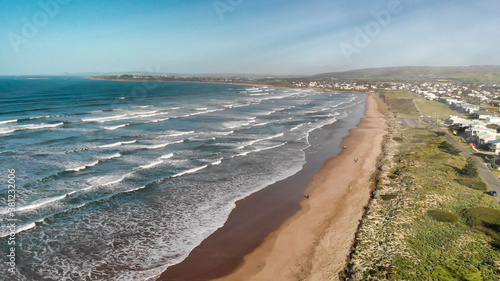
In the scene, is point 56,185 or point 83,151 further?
point 83,151

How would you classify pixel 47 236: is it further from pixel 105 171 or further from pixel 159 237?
pixel 105 171

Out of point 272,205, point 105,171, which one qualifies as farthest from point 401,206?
point 105,171

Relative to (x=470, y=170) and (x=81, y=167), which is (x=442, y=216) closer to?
(x=470, y=170)

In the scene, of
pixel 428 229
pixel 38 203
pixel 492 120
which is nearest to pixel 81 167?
pixel 38 203

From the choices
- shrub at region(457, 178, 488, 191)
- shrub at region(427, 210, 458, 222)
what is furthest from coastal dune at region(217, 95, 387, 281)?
shrub at region(457, 178, 488, 191)

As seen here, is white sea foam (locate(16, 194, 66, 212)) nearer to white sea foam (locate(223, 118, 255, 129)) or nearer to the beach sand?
the beach sand

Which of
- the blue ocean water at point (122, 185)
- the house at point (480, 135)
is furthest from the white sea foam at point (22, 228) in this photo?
the house at point (480, 135)

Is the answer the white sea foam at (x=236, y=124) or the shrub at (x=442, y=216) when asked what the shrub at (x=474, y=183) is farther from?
the white sea foam at (x=236, y=124)

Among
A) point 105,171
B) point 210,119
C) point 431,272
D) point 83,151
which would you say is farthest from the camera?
point 210,119
